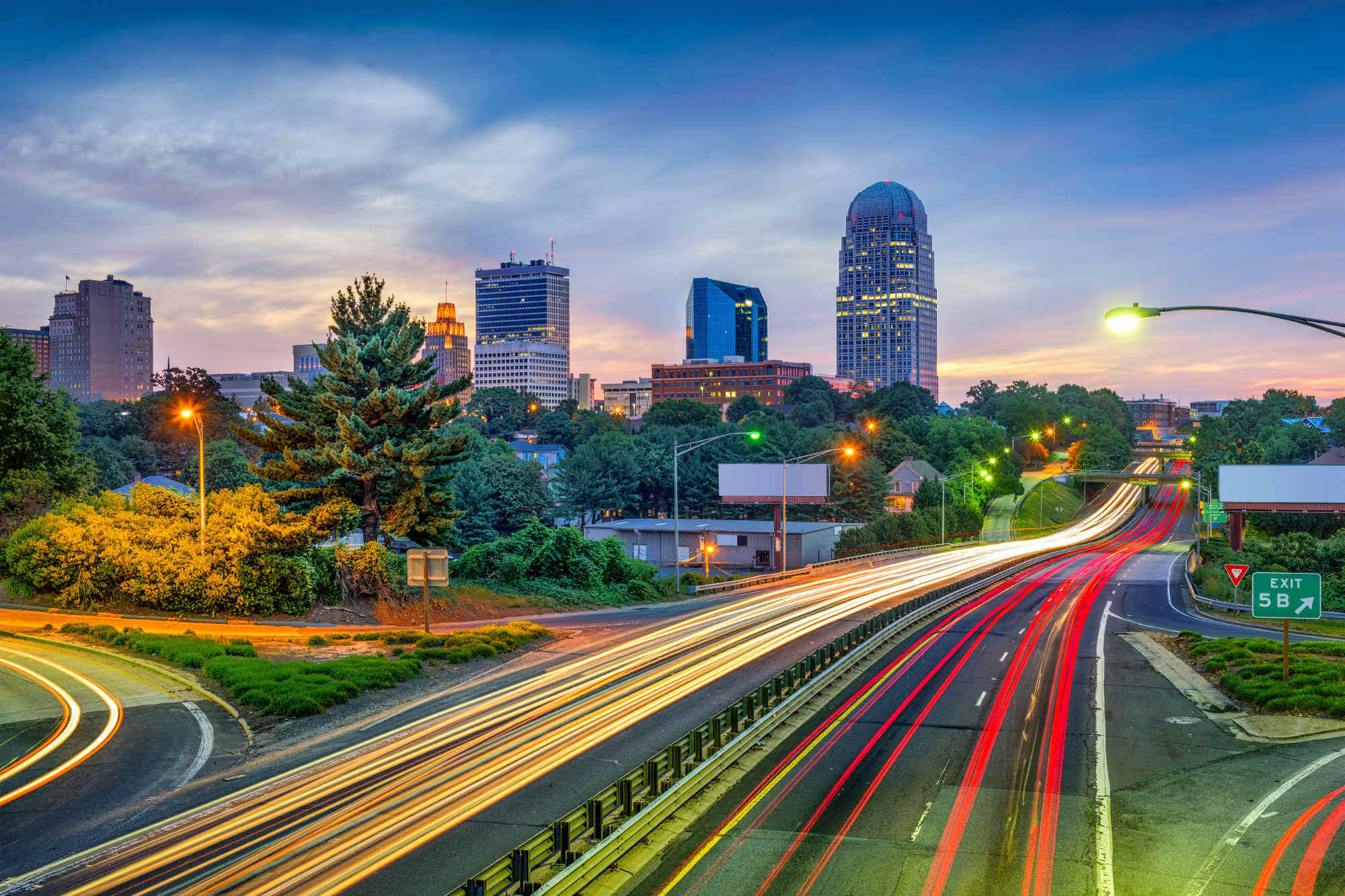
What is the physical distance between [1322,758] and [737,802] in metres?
12.1

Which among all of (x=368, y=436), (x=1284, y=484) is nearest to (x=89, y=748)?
(x=368, y=436)

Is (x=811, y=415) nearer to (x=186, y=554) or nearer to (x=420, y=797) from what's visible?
(x=186, y=554)

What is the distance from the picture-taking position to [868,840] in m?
13.6

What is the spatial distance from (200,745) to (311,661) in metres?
8.50

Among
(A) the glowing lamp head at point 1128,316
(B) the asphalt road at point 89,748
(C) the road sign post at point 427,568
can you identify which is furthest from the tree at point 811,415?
(A) the glowing lamp head at point 1128,316

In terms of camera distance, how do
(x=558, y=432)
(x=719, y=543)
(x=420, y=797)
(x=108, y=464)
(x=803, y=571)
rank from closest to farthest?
(x=420, y=797)
(x=803, y=571)
(x=719, y=543)
(x=108, y=464)
(x=558, y=432)

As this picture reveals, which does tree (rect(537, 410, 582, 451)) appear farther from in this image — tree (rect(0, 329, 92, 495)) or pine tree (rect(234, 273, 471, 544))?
pine tree (rect(234, 273, 471, 544))

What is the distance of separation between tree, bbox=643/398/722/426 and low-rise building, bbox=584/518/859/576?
94985mm

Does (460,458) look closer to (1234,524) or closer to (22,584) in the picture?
(22,584)

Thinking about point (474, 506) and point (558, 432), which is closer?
point (474, 506)

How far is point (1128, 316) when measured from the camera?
11672mm

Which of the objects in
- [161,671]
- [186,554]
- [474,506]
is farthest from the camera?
[474,506]

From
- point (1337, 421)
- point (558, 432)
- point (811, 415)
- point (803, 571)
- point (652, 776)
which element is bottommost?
point (803, 571)

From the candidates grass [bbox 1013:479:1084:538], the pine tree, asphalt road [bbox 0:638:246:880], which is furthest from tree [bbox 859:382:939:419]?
asphalt road [bbox 0:638:246:880]
